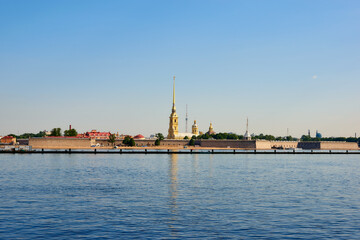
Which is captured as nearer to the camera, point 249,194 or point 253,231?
point 253,231

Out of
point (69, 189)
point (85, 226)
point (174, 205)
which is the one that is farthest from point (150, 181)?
point (85, 226)

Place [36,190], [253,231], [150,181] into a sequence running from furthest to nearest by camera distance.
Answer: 1. [150,181]
2. [36,190]
3. [253,231]

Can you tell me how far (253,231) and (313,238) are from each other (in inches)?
126

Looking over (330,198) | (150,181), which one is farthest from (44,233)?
(150,181)

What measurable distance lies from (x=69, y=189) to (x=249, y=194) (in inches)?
661

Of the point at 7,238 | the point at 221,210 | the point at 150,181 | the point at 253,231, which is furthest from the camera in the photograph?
the point at 150,181

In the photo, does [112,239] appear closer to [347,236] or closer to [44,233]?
[44,233]

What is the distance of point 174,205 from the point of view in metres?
33.4

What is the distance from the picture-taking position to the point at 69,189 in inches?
1687

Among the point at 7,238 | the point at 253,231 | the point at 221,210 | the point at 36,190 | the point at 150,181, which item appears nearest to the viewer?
the point at 7,238

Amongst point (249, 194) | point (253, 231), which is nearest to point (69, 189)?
point (249, 194)

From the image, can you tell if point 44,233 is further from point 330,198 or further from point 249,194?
point 330,198

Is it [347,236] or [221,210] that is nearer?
[347,236]

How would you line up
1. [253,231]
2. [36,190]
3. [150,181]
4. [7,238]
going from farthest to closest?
[150,181]
[36,190]
[253,231]
[7,238]
